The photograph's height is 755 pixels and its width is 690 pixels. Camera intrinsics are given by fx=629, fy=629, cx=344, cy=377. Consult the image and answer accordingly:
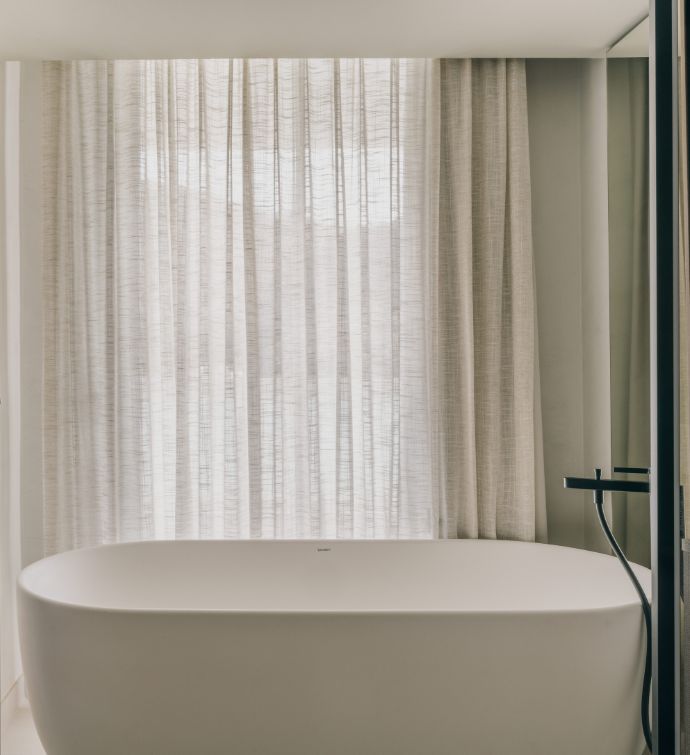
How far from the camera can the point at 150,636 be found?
1560mm

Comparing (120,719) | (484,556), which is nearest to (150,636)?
(120,719)

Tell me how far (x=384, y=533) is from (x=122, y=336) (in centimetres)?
127

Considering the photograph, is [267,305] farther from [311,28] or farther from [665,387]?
[665,387]

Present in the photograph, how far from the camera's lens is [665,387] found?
1.19 metres

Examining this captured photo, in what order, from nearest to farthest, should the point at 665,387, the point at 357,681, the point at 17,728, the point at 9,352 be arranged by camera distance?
the point at 665,387 < the point at 357,681 < the point at 17,728 < the point at 9,352

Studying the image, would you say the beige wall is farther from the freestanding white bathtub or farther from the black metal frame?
the black metal frame

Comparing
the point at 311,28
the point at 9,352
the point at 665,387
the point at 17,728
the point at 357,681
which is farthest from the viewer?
the point at 9,352

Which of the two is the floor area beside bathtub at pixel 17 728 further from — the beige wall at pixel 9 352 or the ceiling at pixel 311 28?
the ceiling at pixel 311 28

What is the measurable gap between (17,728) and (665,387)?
2.34 meters

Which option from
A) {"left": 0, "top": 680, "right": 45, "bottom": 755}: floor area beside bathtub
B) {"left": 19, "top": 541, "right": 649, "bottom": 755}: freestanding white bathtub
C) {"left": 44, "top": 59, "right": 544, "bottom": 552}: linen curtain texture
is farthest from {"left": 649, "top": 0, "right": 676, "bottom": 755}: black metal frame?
{"left": 0, "top": 680, "right": 45, "bottom": 755}: floor area beside bathtub

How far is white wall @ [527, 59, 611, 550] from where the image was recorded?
2.44m

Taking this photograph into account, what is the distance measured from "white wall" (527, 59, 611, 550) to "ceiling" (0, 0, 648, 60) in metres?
0.20

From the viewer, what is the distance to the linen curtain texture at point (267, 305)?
2.40 m

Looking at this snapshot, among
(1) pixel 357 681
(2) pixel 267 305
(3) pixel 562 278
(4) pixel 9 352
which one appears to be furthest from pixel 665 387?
(4) pixel 9 352
